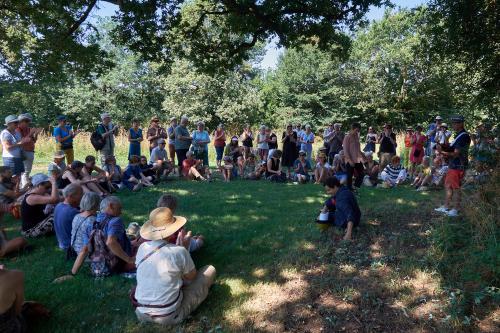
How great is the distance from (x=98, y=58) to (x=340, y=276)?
8.46 metres

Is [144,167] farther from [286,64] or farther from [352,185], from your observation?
[286,64]

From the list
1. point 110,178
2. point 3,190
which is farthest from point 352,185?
point 3,190

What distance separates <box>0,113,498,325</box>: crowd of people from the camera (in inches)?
150

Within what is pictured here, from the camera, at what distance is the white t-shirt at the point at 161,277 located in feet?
12.0

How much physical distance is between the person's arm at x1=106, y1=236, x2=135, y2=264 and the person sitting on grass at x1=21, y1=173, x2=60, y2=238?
2.14 m

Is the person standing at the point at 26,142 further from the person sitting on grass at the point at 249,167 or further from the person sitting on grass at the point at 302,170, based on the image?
the person sitting on grass at the point at 302,170

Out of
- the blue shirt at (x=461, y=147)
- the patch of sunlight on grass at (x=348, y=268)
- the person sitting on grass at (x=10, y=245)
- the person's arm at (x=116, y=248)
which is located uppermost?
the blue shirt at (x=461, y=147)

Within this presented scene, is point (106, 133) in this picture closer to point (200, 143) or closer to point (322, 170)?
point (200, 143)

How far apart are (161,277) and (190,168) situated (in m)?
8.23

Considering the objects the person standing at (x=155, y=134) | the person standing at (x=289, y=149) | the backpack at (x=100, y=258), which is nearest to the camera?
the backpack at (x=100, y=258)

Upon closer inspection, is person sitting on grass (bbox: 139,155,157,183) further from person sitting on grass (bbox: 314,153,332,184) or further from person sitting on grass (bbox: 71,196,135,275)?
person sitting on grass (bbox: 71,196,135,275)

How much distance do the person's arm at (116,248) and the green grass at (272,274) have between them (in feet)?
1.01

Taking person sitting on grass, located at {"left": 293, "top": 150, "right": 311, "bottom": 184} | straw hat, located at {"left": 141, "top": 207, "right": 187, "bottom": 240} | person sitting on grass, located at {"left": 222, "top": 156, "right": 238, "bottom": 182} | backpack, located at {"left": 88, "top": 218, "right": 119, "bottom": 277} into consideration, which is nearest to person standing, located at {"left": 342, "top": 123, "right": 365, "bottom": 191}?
person sitting on grass, located at {"left": 293, "top": 150, "right": 311, "bottom": 184}

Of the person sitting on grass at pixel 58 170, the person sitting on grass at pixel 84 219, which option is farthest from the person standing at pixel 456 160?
the person sitting on grass at pixel 58 170
